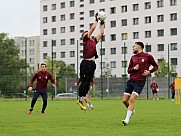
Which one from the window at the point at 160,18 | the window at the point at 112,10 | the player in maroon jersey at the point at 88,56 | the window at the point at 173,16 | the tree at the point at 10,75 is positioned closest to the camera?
the player in maroon jersey at the point at 88,56

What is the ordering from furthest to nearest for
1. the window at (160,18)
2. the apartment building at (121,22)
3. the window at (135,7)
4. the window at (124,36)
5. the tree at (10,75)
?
the window at (124,36)
the window at (135,7)
the window at (160,18)
the apartment building at (121,22)
the tree at (10,75)

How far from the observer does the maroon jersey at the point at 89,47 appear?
48.6 feet

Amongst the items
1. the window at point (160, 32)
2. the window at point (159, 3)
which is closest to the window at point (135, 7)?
the window at point (159, 3)

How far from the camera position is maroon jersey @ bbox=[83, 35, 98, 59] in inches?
583

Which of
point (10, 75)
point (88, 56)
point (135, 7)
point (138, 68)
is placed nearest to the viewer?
point (138, 68)

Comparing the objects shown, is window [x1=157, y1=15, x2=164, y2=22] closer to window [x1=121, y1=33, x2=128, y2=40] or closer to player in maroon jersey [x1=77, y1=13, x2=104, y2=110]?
window [x1=121, y1=33, x2=128, y2=40]

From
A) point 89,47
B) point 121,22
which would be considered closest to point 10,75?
point 89,47

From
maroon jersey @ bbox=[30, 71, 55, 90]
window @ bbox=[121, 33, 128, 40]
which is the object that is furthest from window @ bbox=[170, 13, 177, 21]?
maroon jersey @ bbox=[30, 71, 55, 90]

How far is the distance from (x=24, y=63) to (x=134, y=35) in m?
52.3

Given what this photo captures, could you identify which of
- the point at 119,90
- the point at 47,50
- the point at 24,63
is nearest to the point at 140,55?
the point at 24,63

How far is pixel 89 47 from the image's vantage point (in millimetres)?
14852

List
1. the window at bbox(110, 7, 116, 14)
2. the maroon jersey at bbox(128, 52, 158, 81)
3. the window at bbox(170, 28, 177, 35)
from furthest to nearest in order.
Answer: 1. the window at bbox(110, 7, 116, 14)
2. the window at bbox(170, 28, 177, 35)
3. the maroon jersey at bbox(128, 52, 158, 81)

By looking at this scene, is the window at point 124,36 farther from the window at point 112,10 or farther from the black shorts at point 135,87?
the black shorts at point 135,87

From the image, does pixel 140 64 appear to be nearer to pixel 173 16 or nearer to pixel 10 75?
pixel 10 75
